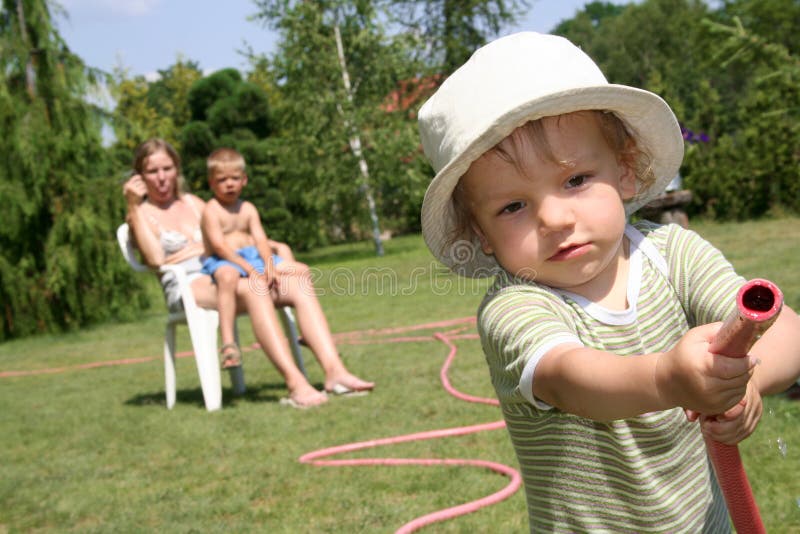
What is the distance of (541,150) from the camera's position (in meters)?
1.50

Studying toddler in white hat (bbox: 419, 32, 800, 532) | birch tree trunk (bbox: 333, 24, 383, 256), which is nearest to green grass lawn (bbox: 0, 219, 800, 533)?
toddler in white hat (bbox: 419, 32, 800, 532)

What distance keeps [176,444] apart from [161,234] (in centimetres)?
191

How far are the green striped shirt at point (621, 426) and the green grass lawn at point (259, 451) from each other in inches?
40.8

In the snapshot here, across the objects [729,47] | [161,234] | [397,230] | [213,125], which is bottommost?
[397,230]

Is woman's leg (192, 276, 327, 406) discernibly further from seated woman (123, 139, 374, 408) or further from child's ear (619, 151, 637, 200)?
child's ear (619, 151, 637, 200)

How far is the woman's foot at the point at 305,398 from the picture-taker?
490 cm

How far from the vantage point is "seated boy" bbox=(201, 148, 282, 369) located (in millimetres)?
5234

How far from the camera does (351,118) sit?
21.3 meters

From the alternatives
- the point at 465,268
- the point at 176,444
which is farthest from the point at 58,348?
the point at 465,268

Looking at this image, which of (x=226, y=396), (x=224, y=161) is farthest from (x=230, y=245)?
(x=226, y=396)

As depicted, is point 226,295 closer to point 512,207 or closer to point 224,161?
point 224,161

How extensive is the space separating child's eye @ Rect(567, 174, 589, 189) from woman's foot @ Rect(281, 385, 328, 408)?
3.60 metres

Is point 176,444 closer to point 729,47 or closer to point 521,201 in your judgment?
point 521,201

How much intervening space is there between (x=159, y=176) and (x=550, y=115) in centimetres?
482
